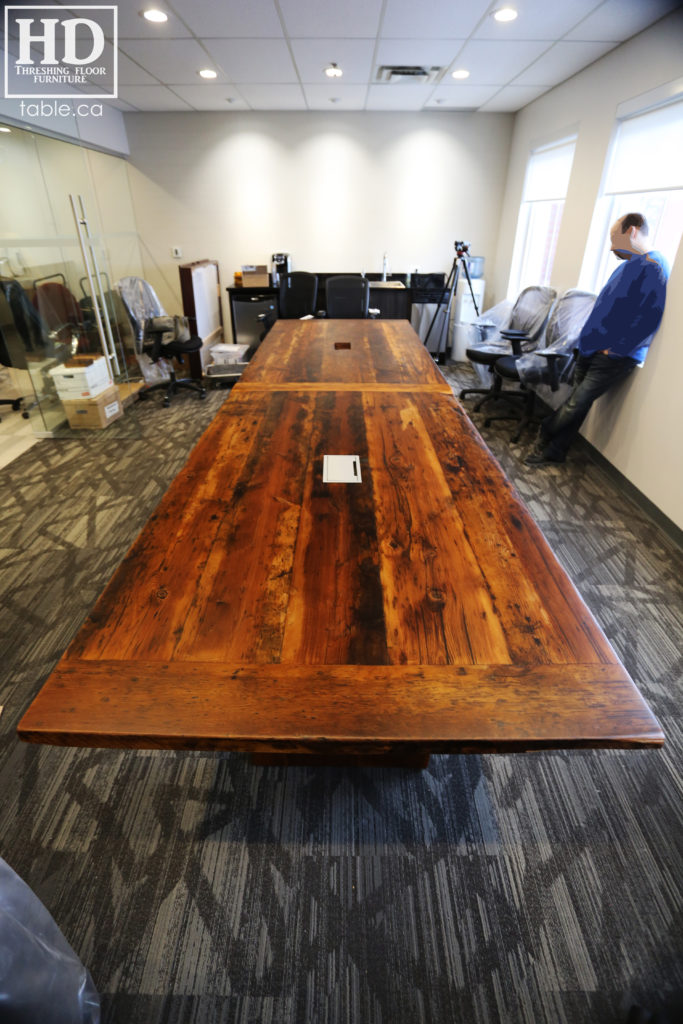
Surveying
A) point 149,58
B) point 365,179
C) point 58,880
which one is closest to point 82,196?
point 149,58

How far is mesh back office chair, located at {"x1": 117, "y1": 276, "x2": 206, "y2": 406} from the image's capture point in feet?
15.2

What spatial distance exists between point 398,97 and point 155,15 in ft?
8.73


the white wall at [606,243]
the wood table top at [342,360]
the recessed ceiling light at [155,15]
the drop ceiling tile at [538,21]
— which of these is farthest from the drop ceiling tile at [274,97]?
the wood table top at [342,360]

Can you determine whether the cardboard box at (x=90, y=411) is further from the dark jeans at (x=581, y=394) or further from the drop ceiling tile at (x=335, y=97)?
the dark jeans at (x=581, y=394)

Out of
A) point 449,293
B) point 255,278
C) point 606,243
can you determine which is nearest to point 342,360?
Answer: point 606,243

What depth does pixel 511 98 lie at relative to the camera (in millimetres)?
4785

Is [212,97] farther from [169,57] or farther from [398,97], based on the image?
[398,97]

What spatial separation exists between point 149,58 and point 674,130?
11.9ft

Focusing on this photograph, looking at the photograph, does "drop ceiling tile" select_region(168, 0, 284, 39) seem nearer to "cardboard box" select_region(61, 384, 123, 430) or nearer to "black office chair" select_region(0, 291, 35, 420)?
"black office chair" select_region(0, 291, 35, 420)

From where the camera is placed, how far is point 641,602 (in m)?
2.27

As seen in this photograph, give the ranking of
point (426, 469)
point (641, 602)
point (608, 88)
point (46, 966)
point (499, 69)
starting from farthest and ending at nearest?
point (499, 69) → point (608, 88) → point (641, 602) → point (426, 469) → point (46, 966)

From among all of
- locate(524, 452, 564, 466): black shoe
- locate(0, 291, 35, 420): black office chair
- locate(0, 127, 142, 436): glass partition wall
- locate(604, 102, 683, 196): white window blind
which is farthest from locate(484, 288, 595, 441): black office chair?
locate(0, 291, 35, 420): black office chair

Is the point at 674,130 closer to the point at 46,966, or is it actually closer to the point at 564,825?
the point at 564,825

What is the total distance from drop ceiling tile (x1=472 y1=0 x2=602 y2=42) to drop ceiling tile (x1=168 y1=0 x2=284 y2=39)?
131 cm
